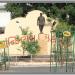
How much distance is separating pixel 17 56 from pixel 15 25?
226 centimetres

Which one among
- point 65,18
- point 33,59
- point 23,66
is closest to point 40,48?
point 33,59

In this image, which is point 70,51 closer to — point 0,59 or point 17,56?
point 0,59

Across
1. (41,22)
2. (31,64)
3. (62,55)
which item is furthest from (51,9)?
(62,55)

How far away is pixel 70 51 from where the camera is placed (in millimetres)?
24125

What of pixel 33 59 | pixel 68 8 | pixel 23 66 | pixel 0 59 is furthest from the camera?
pixel 68 8

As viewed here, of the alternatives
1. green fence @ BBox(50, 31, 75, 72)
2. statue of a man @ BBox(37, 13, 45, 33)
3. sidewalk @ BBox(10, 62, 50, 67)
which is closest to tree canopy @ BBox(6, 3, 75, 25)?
statue of a man @ BBox(37, 13, 45, 33)

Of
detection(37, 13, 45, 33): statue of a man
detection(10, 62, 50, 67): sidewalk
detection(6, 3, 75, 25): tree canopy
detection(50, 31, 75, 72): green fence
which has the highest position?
detection(6, 3, 75, 25): tree canopy

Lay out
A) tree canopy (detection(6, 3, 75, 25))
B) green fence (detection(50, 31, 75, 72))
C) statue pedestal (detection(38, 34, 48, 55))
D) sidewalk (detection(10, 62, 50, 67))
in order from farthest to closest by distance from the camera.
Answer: tree canopy (detection(6, 3, 75, 25))
statue pedestal (detection(38, 34, 48, 55))
sidewalk (detection(10, 62, 50, 67))
green fence (detection(50, 31, 75, 72))

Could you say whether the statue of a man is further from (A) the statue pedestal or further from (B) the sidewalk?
(B) the sidewalk

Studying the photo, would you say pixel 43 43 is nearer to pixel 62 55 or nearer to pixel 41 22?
pixel 41 22

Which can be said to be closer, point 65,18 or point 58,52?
point 58,52

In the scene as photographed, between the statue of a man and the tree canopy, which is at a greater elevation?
the tree canopy

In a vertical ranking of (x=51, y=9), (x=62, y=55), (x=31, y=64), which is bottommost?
(x=31, y=64)

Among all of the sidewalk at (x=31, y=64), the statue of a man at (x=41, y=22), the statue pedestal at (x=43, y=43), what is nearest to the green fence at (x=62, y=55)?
the sidewalk at (x=31, y=64)
